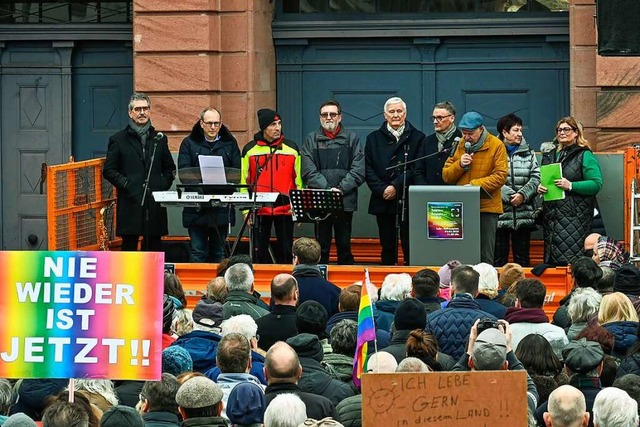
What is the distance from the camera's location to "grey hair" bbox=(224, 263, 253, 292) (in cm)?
1373

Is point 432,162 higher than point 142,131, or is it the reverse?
point 142,131

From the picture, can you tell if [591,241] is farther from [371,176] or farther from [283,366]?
[283,366]

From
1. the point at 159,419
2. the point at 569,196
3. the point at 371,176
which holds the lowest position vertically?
the point at 159,419

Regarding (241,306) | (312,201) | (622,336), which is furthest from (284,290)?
(312,201)

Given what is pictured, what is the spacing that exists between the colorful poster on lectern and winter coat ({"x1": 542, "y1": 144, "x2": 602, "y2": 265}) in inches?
38.5

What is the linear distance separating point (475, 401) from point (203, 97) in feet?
40.2

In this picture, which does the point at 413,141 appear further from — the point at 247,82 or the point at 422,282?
the point at 422,282

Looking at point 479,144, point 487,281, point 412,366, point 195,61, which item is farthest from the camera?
point 195,61

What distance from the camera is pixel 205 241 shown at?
59.9 feet

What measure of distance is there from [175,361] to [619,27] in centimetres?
380

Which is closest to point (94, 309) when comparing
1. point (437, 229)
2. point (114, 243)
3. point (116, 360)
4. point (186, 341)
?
point (116, 360)

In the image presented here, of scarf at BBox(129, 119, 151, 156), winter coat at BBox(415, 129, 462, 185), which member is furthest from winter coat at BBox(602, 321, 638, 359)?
scarf at BBox(129, 119, 151, 156)

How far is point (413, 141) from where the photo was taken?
59.2 feet

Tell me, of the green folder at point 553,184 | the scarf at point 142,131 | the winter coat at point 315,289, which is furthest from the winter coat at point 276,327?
the scarf at point 142,131
